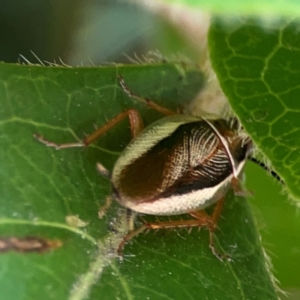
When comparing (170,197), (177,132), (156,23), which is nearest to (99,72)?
(177,132)

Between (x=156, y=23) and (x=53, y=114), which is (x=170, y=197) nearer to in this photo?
(x=53, y=114)

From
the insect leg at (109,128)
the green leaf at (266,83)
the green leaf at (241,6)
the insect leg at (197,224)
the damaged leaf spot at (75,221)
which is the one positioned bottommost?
the insect leg at (197,224)

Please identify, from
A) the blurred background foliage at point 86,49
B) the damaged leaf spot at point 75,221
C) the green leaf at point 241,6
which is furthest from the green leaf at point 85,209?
the green leaf at point 241,6

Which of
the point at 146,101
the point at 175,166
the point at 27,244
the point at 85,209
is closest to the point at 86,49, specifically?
the point at 146,101

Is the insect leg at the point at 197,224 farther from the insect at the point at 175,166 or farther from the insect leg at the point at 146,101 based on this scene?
the insect leg at the point at 146,101

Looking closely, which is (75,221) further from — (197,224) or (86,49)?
(86,49)
